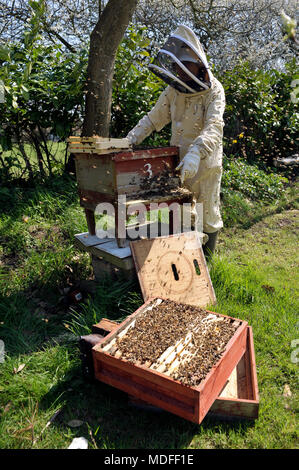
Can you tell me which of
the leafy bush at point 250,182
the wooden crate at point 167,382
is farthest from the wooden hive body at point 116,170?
the leafy bush at point 250,182

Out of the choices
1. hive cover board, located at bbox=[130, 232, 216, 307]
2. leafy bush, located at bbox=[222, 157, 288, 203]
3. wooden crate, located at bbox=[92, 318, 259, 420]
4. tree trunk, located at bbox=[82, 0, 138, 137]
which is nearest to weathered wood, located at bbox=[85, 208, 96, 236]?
hive cover board, located at bbox=[130, 232, 216, 307]

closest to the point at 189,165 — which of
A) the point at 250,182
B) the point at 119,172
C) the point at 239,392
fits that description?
A: the point at 119,172

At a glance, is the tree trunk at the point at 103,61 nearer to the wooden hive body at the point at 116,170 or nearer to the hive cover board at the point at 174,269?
the wooden hive body at the point at 116,170

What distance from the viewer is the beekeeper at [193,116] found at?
2975 millimetres

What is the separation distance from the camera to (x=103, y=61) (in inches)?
169

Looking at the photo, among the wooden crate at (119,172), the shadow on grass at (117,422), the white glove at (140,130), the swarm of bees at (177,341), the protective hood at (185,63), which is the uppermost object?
the protective hood at (185,63)

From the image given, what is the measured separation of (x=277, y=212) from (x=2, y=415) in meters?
5.10

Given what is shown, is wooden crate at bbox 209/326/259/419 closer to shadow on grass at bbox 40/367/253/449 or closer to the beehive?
shadow on grass at bbox 40/367/253/449

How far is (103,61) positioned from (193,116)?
1.65 m

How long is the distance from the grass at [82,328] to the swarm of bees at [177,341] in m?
0.42

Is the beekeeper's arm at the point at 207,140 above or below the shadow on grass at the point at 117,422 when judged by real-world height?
above

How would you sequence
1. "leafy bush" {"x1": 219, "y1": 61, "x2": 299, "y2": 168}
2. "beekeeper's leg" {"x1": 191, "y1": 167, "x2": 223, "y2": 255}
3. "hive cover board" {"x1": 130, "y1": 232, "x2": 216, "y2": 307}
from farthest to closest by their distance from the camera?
"leafy bush" {"x1": 219, "y1": 61, "x2": 299, "y2": 168}, "beekeeper's leg" {"x1": 191, "y1": 167, "x2": 223, "y2": 255}, "hive cover board" {"x1": 130, "y1": 232, "x2": 216, "y2": 307}

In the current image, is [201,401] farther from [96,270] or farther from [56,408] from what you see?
[96,270]

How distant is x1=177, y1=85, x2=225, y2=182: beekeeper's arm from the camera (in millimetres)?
2908
